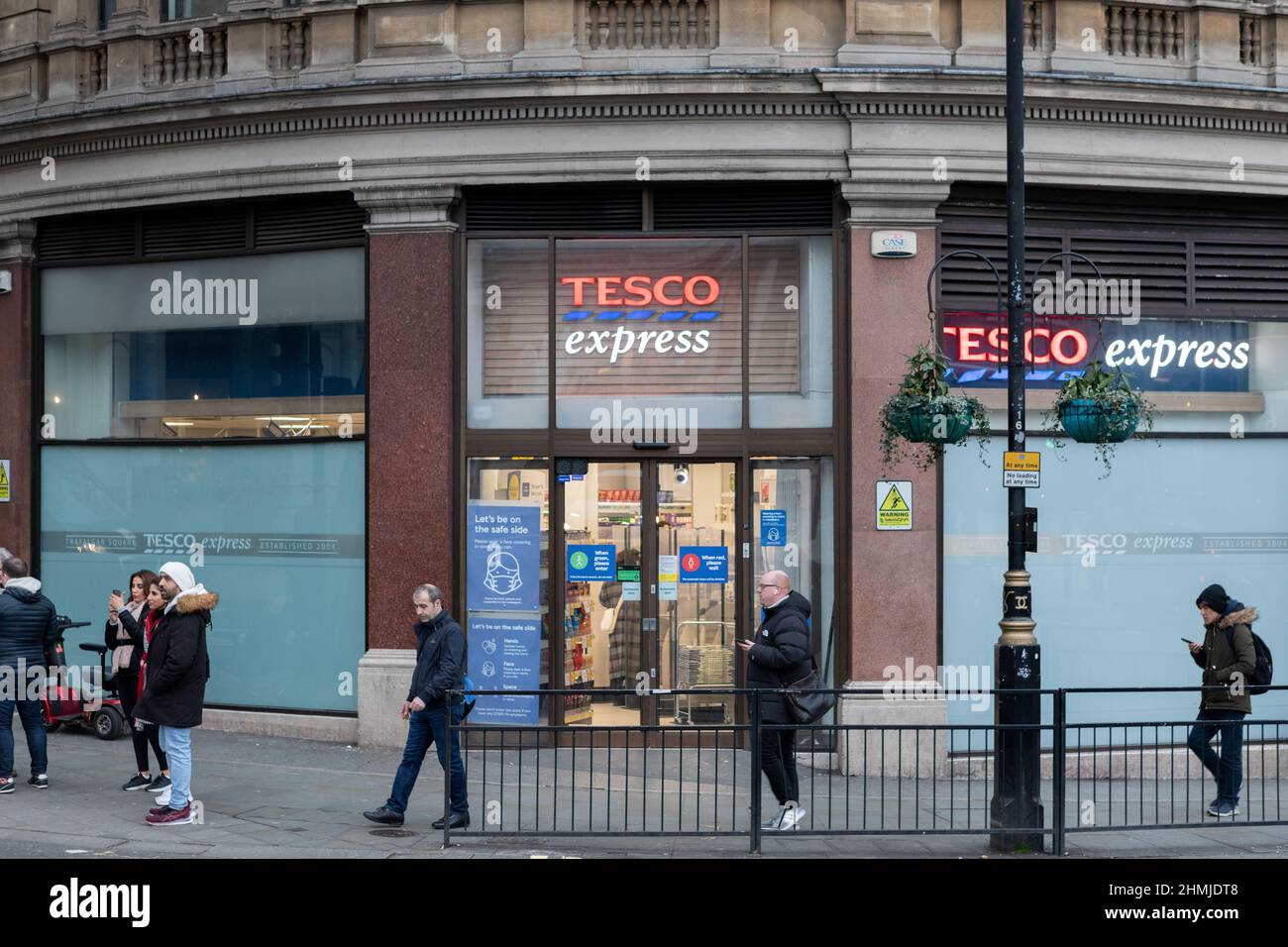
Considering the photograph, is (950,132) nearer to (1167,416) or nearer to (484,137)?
(1167,416)

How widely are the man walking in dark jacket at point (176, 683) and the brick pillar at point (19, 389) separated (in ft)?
20.1

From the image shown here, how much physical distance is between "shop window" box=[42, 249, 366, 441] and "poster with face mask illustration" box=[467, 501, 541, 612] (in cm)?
173

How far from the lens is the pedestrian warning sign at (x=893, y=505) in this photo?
1348 cm

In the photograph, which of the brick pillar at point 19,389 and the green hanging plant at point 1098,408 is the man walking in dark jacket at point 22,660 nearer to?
the brick pillar at point 19,389

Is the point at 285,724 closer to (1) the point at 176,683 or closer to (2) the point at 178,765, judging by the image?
(2) the point at 178,765

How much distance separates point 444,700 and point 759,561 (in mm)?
4425

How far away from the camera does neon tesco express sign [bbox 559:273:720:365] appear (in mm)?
14016

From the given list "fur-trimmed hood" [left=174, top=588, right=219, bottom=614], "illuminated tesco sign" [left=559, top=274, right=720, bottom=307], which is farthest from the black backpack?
"fur-trimmed hood" [left=174, top=588, right=219, bottom=614]

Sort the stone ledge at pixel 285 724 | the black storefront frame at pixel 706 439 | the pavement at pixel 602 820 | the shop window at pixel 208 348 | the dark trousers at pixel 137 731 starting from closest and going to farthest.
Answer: the pavement at pixel 602 820 < the dark trousers at pixel 137 731 < the black storefront frame at pixel 706 439 < the stone ledge at pixel 285 724 < the shop window at pixel 208 348

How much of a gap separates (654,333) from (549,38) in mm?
3010

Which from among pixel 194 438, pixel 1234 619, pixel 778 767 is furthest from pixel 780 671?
pixel 194 438

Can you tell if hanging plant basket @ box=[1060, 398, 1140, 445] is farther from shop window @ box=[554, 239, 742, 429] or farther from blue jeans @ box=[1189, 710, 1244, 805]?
shop window @ box=[554, 239, 742, 429]

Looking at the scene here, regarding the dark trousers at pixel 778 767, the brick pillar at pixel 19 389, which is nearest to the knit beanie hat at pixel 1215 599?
the dark trousers at pixel 778 767

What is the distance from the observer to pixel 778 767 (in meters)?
10.4
